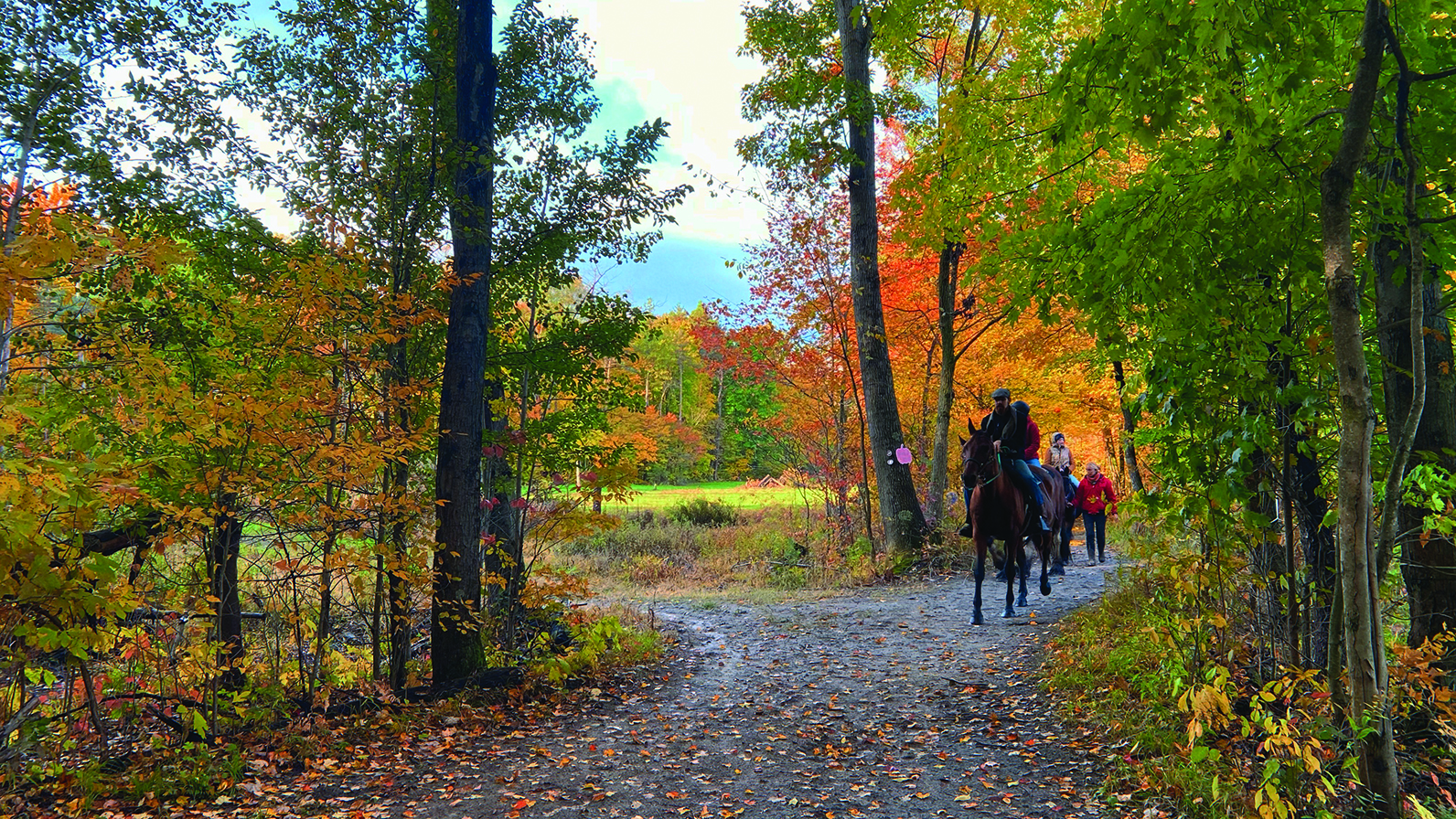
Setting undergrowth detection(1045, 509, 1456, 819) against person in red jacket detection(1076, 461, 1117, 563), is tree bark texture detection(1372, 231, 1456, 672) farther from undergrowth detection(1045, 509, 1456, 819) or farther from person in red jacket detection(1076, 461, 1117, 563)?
person in red jacket detection(1076, 461, 1117, 563)

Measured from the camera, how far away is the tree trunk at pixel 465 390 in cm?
651

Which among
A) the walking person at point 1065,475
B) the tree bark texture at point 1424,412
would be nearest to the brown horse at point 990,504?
the walking person at point 1065,475

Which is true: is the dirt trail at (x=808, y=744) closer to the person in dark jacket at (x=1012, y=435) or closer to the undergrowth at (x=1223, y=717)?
the undergrowth at (x=1223, y=717)

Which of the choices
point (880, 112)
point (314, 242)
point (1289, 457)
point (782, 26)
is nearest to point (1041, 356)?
point (880, 112)

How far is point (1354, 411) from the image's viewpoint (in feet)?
8.87

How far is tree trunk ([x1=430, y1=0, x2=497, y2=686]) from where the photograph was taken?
651 cm

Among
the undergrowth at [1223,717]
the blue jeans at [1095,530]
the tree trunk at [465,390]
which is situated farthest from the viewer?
the blue jeans at [1095,530]

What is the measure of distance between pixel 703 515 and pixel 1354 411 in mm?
20872

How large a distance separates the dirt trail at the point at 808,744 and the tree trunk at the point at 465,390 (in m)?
1.15

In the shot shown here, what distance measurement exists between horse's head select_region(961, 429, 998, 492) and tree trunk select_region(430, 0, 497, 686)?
18.0ft

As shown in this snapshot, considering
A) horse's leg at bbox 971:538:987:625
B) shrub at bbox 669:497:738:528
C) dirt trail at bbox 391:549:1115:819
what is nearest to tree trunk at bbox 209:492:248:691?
dirt trail at bbox 391:549:1115:819

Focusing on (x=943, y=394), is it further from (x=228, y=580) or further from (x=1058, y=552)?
(x=228, y=580)

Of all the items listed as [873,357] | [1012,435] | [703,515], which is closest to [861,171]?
[873,357]

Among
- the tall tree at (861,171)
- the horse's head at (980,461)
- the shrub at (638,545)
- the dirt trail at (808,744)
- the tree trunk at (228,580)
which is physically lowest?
the shrub at (638,545)
